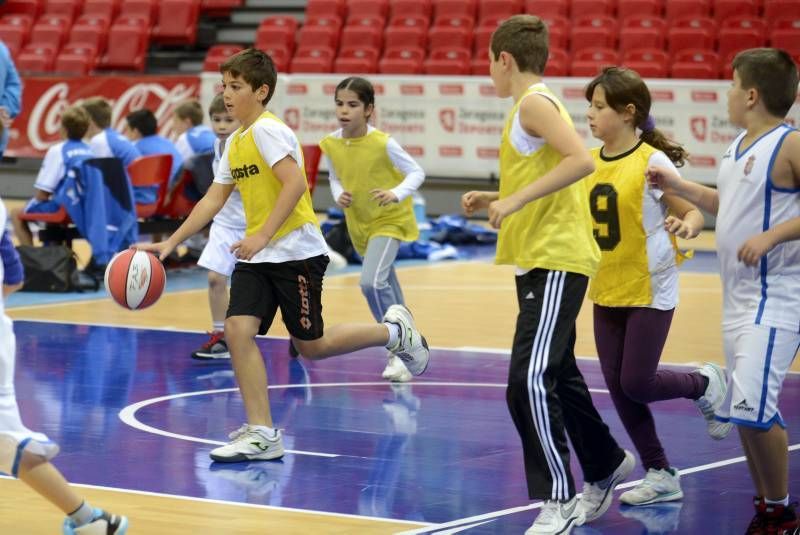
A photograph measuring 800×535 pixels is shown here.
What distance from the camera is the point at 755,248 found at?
4.92 meters

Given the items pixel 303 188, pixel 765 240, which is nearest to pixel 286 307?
pixel 303 188

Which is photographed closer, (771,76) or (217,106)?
(771,76)

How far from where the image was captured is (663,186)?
5.52m

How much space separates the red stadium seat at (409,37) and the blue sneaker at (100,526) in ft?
56.9

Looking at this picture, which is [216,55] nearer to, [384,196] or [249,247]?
[384,196]

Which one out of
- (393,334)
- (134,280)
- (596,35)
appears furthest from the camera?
(596,35)

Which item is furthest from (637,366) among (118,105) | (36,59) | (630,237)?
(36,59)

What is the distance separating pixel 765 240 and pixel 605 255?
107 centimetres

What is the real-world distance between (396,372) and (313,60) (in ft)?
44.2

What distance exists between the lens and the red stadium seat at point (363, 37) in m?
22.0

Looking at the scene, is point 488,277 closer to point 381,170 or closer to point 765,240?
point 381,170

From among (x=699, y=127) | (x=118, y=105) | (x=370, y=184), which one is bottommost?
(x=370, y=184)

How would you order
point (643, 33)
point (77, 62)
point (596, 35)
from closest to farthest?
point (643, 33) → point (596, 35) → point (77, 62)

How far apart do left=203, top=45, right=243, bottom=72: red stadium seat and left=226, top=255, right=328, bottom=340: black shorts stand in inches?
627
